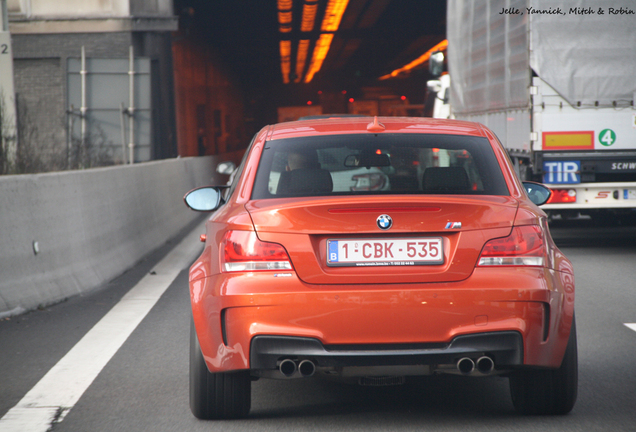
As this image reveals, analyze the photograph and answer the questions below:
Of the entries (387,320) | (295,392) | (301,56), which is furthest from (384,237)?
(301,56)

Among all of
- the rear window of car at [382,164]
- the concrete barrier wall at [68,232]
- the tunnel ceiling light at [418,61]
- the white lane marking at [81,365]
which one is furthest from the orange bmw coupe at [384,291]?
the tunnel ceiling light at [418,61]

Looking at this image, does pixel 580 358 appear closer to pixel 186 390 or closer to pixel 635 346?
pixel 635 346

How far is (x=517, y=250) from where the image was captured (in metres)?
3.98

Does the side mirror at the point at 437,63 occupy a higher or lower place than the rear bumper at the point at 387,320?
higher

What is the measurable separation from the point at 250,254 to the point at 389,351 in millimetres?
739

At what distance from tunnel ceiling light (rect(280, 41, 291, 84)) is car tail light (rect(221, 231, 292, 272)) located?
4064 cm

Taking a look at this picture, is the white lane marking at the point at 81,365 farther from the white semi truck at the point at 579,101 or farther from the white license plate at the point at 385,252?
the white semi truck at the point at 579,101

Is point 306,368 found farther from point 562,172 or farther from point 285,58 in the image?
point 285,58

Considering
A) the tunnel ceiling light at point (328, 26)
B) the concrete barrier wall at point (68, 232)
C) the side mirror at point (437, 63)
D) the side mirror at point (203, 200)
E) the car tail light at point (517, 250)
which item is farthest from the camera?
the tunnel ceiling light at point (328, 26)

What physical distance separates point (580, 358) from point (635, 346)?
602 millimetres

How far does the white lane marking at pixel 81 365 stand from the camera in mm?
4355

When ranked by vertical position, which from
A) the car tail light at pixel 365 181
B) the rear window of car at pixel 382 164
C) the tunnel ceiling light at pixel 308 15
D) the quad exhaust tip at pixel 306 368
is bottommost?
the quad exhaust tip at pixel 306 368

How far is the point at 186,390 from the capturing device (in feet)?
16.0

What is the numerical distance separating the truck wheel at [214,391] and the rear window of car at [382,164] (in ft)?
2.77
